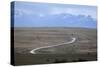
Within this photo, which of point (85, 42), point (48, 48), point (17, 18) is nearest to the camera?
point (17, 18)

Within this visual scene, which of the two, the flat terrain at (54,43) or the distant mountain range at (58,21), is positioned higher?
the distant mountain range at (58,21)

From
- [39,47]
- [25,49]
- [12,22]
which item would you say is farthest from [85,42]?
[12,22]

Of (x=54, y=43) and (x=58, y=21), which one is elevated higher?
(x=58, y=21)
